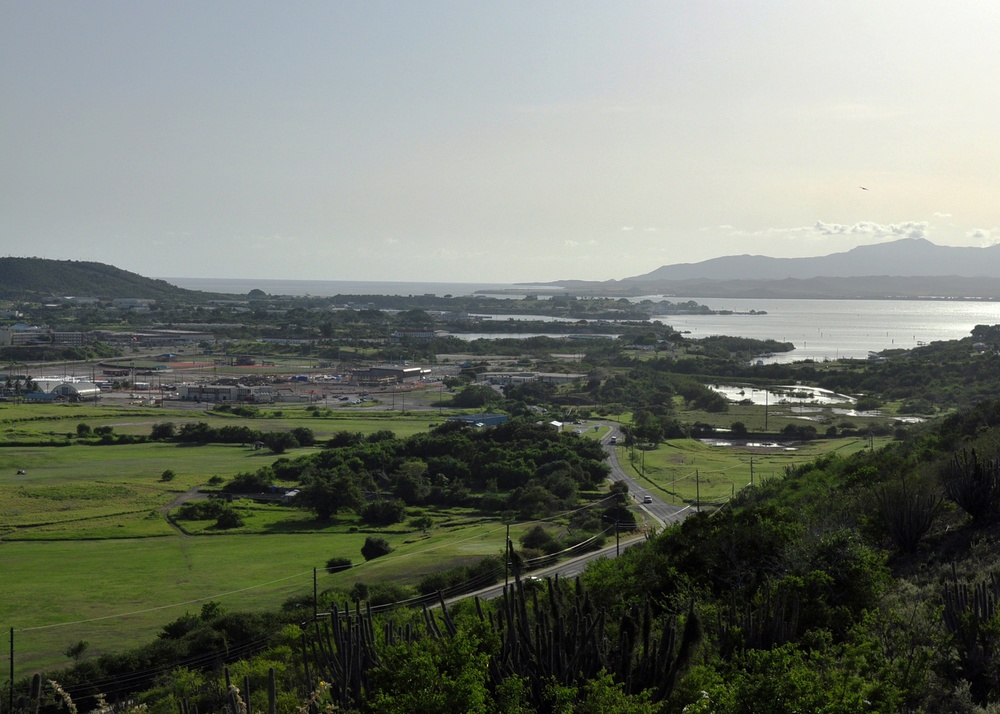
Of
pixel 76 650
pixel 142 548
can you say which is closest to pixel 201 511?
pixel 142 548

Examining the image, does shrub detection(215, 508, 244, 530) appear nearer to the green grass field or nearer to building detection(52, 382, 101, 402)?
the green grass field

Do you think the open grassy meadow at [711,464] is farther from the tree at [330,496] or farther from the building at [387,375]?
the building at [387,375]

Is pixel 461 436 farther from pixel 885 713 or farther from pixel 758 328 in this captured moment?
pixel 758 328

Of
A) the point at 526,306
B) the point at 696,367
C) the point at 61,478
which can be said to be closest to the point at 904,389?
the point at 696,367

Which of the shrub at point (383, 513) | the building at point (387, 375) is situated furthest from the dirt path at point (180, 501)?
the building at point (387, 375)

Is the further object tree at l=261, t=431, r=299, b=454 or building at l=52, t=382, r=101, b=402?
building at l=52, t=382, r=101, b=402

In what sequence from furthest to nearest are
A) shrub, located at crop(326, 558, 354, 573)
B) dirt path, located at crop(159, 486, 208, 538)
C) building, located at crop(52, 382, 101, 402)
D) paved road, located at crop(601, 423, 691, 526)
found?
building, located at crop(52, 382, 101, 402) < dirt path, located at crop(159, 486, 208, 538) < paved road, located at crop(601, 423, 691, 526) < shrub, located at crop(326, 558, 354, 573)

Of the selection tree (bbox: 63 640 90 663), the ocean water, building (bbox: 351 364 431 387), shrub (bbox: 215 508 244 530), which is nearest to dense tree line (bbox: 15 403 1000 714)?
tree (bbox: 63 640 90 663)

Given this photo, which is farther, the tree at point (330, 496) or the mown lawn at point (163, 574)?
the tree at point (330, 496)
